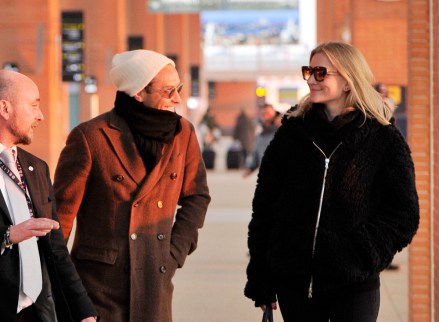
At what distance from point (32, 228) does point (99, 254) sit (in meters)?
1.16

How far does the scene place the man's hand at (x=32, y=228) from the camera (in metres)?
3.79

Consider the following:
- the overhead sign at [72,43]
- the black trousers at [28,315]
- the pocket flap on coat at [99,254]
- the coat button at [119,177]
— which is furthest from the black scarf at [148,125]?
the overhead sign at [72,43]

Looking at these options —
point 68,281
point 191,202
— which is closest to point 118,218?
point 191,202

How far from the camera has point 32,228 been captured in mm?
3799

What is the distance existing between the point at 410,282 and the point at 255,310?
66.7 inches

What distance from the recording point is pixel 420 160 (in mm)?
8391

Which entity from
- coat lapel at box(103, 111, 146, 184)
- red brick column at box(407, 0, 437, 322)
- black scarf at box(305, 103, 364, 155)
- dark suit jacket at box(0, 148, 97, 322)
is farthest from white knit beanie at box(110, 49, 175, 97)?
red brick column at box(407, 0, 437, 322)

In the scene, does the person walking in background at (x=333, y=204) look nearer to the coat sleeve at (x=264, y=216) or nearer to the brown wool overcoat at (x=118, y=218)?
the coat sleeve at (x=264, y=216)

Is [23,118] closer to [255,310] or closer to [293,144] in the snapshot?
[293,144]

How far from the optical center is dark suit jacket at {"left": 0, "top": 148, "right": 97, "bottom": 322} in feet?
12.9

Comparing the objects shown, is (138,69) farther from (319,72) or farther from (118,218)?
(319,72)

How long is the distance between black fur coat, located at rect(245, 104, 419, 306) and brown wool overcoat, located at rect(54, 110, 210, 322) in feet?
1.61

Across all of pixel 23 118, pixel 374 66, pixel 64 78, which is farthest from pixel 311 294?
pixel 64 78

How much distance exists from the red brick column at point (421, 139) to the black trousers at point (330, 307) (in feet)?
11.6
